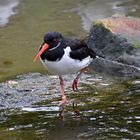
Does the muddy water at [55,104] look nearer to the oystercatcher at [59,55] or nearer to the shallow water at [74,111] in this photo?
the shallow water at [74,111]

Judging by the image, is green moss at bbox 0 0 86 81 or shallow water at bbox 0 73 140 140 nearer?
shallow water at bbox 0 73 140 140

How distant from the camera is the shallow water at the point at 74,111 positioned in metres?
5.71

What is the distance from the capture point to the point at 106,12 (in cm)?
1404

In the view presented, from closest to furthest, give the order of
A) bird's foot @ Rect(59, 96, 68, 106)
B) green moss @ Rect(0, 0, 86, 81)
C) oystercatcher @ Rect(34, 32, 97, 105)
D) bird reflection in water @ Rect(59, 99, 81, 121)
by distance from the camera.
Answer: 1. bird reflection in water @ Rect(59, 99, 81, 121)
2. oystercatcher @ Rect(34, 32, 97, 105)
3. bird's foot @ Rect(59, 96, 68, 106)
4. green moss @ Rect(0, 0, 86, 81)

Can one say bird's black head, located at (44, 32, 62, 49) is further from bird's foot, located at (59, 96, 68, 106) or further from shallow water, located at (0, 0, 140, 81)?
shallow water, located at (0, 0, 140, 81)

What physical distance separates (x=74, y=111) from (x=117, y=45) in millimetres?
2745

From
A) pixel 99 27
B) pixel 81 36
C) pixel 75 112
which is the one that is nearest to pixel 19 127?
pixel 75 112

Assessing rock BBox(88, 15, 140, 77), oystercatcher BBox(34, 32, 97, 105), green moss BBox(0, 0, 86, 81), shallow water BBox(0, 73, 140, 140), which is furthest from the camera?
green moss BBox(0, 0, 86, 81)

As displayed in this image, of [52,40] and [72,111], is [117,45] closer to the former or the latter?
[52,40]

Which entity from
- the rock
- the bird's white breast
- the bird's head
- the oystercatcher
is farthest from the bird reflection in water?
the rock

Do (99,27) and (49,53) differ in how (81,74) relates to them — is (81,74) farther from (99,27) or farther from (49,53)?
(99,27)

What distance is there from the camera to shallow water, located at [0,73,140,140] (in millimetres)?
5715

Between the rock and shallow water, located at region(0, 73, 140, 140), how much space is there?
641 millimetres

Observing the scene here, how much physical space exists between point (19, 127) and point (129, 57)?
3256 mm
